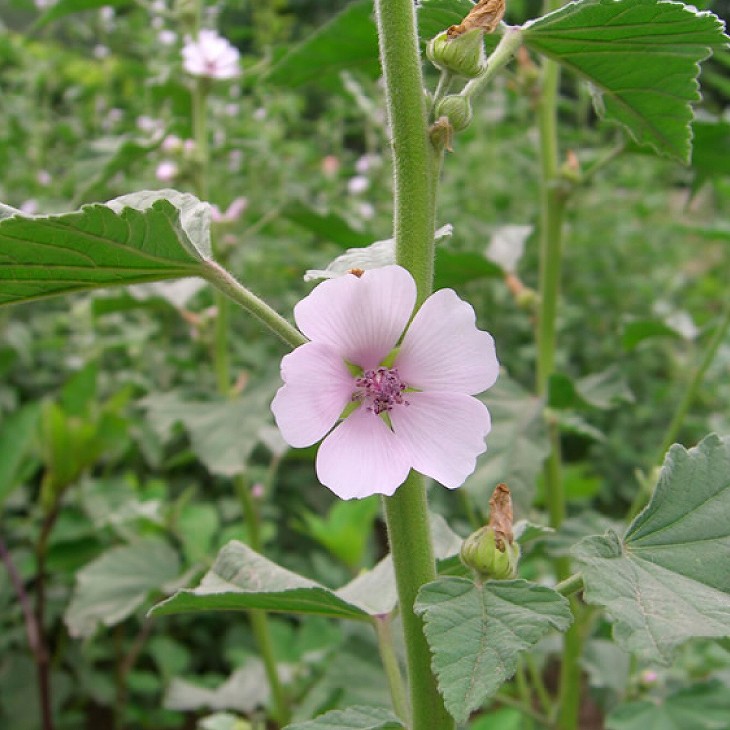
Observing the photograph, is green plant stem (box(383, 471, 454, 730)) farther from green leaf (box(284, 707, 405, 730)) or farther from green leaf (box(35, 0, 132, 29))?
A: green leaf (box(35, 0, 132, 29))

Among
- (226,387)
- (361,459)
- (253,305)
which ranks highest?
(226,387)

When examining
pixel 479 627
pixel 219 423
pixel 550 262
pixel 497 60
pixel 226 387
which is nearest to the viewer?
pixel 479 627

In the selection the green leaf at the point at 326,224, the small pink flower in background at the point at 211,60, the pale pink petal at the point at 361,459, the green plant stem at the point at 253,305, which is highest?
the small pink flower in background at the point at 211,60

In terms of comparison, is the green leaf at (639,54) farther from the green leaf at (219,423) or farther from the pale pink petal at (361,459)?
the green leaf at (219,423)

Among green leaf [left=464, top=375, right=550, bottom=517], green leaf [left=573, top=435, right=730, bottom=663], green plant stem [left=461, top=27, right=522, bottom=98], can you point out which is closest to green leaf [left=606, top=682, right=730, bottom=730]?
green leaf [left=464, top=375, right=550, bottom=517]

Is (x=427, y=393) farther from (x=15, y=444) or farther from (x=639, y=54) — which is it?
(x=15, y=444)

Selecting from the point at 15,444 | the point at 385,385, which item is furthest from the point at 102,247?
the point at 15,444

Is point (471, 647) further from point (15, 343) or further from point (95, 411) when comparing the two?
point (15, 343)

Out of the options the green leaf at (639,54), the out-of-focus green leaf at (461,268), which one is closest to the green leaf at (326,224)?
the out-of-focus green leaf at (461,268)
